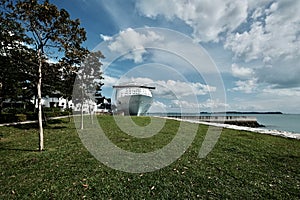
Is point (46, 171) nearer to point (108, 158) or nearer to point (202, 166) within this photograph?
point (108, 158)

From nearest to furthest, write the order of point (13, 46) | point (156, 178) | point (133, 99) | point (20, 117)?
point (156, 178), point (13, 46), point (20, 117), point (133, 99)

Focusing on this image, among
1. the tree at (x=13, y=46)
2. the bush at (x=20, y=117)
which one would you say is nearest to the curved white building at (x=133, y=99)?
the bush at (x=20, y=117)

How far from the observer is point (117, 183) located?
4684mm

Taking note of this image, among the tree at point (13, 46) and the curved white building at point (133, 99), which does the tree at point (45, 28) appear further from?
the curved white building at point (133, 99)

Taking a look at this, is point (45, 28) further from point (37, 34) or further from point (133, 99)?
point (133, 99)

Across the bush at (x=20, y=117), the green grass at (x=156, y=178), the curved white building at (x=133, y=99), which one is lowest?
the green grass at (x=156, y=178)

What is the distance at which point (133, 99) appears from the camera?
47.3m

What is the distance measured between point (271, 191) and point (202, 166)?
6.84 ft

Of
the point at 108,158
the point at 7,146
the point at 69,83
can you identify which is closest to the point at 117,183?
the point at 108,158

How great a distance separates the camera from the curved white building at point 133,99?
47.7 meters

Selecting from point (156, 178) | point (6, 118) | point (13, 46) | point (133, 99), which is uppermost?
point (13, 46)

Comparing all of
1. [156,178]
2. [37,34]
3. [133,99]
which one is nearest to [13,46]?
[37,34]

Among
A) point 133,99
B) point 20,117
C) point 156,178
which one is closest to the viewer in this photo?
point 156,178

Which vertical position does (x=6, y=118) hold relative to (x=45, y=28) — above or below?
below
